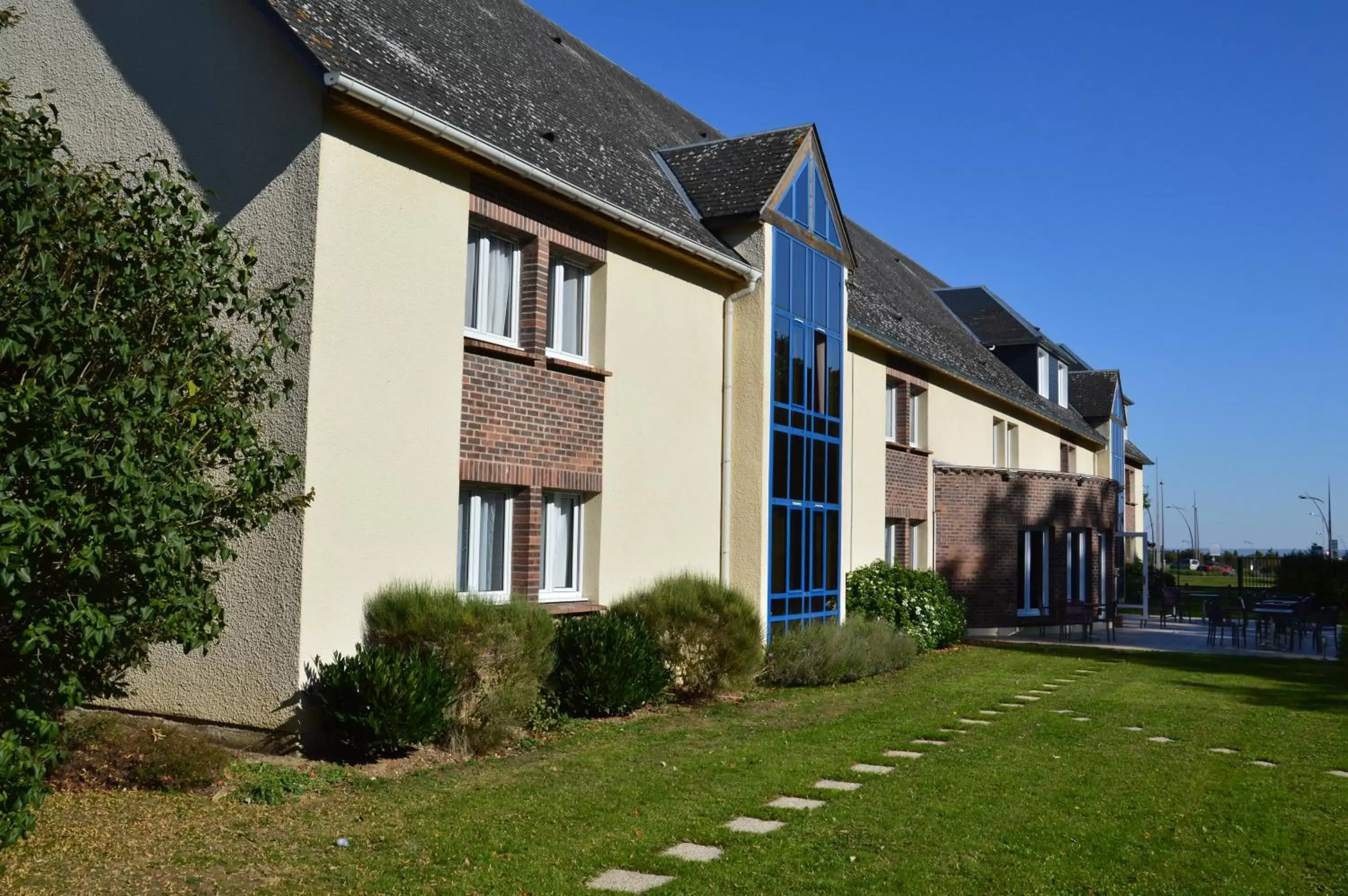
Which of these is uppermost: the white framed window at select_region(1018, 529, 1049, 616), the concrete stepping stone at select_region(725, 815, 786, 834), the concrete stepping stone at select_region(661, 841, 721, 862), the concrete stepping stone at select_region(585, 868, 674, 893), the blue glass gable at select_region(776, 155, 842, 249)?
the blue glass gable at select_region(776, 155, 842, 249)

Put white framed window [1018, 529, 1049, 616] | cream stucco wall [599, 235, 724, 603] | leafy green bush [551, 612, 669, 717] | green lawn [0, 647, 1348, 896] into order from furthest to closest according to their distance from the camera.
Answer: white framed window [1018, 529, 1049, 616] < cream stucco wall [599, 235, 724, 603] < leafy green bush [551, 612, 669, 717] < green lawn [0, 647, 1348, 896]

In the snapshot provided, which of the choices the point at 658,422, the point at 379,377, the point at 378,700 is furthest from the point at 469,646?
the point at 658,422

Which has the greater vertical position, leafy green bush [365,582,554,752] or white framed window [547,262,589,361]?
white framed window [547,262,589,361]

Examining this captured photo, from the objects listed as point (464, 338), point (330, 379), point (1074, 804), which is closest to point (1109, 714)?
point (1074, 804)

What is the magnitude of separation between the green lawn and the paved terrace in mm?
11177

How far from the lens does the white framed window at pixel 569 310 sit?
490 inches

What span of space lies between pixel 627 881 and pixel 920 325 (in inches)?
808

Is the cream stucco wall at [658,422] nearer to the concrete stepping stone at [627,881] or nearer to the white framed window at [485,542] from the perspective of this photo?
the white framed window at [485,542]

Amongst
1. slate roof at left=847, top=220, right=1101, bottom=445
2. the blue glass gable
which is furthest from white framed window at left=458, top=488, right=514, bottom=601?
slate roof at left=847, top=220, right=1101, bottom=445

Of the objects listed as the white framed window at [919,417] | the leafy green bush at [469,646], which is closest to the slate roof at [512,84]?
the leafy green bush at [469,646]

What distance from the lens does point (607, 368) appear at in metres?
12.8

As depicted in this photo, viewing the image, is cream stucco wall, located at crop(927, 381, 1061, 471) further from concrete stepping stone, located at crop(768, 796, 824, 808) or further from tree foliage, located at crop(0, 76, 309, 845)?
tree foliage, located at crop(0, 76, 309, 845)

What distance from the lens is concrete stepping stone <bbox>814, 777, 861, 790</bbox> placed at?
27.9 ft

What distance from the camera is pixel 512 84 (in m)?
14.0
